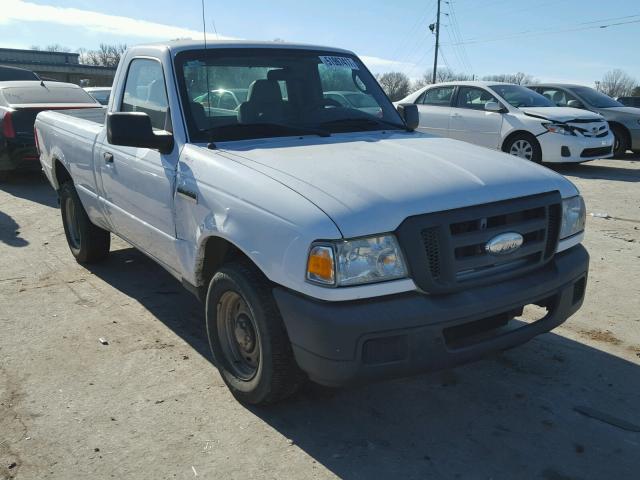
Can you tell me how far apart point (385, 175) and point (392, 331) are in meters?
0.80

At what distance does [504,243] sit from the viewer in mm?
2830

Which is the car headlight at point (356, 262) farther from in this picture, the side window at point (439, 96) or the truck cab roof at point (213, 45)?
the side window at point (439, 96)

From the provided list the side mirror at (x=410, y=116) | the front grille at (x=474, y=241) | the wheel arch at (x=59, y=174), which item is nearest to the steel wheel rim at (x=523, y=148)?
the side mirror at (x=410, y=116)

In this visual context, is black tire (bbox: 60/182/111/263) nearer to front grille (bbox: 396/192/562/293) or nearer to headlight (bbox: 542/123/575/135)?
front grille (bbox: 396/192/562/293)

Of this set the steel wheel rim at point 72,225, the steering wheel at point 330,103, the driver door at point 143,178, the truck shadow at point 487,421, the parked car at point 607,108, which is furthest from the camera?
the parked car at point 607,108

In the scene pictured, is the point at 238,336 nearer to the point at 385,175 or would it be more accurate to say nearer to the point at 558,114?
the point at 385,175

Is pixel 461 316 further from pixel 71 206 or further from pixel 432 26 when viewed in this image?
pixel 432 26

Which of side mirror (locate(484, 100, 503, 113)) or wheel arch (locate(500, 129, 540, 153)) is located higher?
side mirror (locate(484, 100, 503, 113))

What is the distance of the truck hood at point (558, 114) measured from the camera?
10.6 m

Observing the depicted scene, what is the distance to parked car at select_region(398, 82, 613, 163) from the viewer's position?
1051 cm

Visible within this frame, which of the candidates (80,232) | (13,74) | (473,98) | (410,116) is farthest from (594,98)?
(13,74)

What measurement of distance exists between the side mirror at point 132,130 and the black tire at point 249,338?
3.07 ft

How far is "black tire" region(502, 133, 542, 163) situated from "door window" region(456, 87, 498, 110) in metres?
0.88

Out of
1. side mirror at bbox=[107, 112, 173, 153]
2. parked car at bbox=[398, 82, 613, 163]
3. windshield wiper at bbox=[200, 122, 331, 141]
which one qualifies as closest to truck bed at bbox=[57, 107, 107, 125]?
side mirror at bbox=[107, 112, 173, 153]
